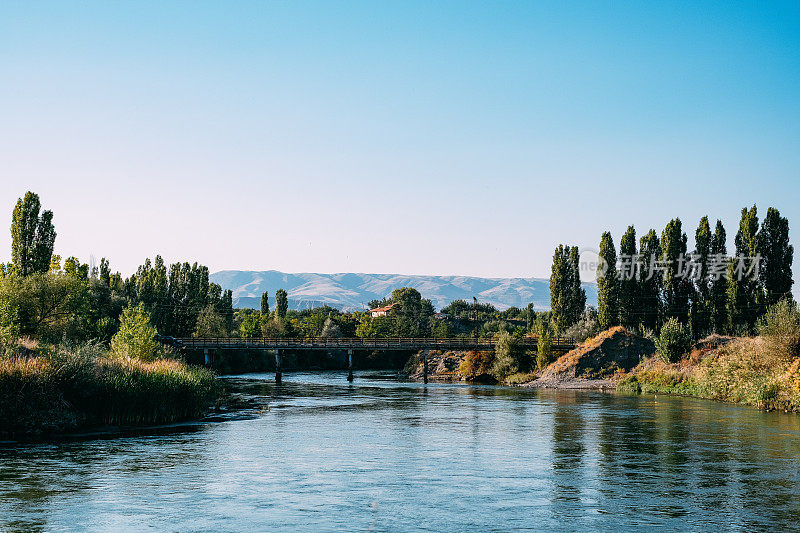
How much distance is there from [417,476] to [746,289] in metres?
67.5

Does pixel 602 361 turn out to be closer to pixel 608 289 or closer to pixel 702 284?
pixel 608 289

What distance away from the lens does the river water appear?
1895 centimetres

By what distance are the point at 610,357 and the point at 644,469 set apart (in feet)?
195

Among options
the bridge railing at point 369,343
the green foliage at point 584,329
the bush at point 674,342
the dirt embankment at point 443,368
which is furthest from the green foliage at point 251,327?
the bush at point 674,342

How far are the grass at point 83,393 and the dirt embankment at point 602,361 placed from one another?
50.6 meters

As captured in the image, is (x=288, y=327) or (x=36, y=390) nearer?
(x=36, y=390)

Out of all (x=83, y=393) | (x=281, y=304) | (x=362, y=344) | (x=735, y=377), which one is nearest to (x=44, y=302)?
(x=83, y=393)

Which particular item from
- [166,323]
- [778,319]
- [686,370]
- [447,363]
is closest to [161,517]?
[778,319]

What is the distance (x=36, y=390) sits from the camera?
111 feet

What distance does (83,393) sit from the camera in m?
36.5

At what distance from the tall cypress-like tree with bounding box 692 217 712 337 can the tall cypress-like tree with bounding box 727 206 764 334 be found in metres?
3.20

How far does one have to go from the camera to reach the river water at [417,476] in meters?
19.0

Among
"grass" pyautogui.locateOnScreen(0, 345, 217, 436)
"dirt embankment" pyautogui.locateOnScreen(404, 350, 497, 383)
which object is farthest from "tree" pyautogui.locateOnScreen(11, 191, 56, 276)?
"dirt embankment" pyautogui.locateOnScreen(404, 350, 497, 383)

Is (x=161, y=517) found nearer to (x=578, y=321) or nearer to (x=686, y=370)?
(x=686, y=370)
